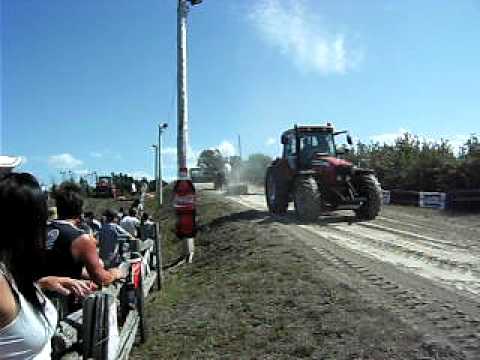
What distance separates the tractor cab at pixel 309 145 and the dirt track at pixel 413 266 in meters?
2.00

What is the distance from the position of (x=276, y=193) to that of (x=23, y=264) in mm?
17152

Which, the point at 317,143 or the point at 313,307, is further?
the point at 317,143

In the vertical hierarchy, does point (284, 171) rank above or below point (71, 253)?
above

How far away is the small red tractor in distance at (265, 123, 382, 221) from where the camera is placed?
54.7ft

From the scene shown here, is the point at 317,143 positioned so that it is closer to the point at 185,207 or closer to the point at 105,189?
the point at 185,207

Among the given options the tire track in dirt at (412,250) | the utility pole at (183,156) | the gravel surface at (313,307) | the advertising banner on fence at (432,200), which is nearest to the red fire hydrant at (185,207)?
the utility pole at (183,156)

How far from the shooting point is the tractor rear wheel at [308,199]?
16.2 metres

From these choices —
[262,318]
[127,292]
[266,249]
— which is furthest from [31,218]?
[266,249]

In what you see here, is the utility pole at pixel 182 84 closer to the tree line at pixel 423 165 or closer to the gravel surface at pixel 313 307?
the gravel surface at pixel 313 307

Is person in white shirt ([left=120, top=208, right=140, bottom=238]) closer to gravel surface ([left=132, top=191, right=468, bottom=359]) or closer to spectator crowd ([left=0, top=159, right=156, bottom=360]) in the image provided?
gravel surface ([left=132, top=191, right=468, bottom=359])

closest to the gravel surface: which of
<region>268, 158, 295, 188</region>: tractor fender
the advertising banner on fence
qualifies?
<region>268, 158, 295, 188</region>: tractor fender

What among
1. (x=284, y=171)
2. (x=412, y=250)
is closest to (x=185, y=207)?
(x=412, y=250)

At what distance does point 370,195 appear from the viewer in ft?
56.2

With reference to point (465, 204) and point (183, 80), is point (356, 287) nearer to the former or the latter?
point (183, 80)
